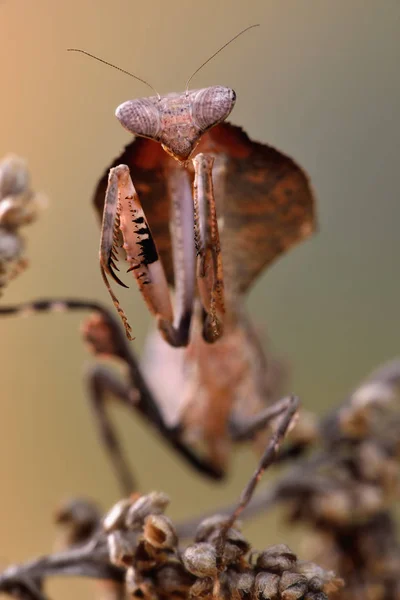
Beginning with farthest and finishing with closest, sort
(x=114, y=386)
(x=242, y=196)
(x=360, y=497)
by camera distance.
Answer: (x=114, y=386) < (x=360, y=497) < (x=242, y=196)

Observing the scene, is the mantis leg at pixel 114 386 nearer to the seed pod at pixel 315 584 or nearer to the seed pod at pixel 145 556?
the seed pod at pixel 145 556

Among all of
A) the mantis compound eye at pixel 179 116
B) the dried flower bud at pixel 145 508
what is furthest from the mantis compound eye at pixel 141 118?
the dried flower bud at pixel 145 508

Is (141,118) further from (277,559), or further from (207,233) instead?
(277,559)

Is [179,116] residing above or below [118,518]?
above

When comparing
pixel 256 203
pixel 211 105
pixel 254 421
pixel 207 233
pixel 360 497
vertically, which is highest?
pixel 211 105

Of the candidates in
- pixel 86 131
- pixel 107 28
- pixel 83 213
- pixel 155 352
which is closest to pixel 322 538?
pixel 155 352

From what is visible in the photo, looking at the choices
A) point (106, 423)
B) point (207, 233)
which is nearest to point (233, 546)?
point (207, 233)

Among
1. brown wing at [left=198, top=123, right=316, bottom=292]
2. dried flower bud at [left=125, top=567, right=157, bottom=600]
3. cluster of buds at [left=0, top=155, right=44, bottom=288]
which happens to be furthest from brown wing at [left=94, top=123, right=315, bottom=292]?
dried flower bud at [left=125, top=567, right=157, bottom=600]

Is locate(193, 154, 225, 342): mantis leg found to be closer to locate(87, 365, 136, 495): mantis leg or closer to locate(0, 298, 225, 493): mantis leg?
locate(0, 298, 225, 493): mantis leg

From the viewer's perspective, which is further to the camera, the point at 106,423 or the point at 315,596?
the point at 106,423
